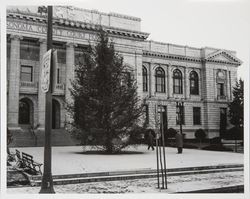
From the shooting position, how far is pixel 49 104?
824cm

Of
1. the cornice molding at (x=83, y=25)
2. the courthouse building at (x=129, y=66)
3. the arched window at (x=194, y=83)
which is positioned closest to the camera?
the courthouse building at (x=129, y=66)

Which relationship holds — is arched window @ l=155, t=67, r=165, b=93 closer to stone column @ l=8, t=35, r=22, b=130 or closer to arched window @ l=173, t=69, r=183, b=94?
arched window @ l=173, t=69, r=183, b=94

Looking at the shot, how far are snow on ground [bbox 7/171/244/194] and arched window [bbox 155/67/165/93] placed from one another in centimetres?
2571

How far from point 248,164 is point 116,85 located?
968 cm

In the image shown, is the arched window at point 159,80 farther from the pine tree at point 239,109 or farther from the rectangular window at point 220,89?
the pine tree at point 239,109

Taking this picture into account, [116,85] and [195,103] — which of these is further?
[195,103]

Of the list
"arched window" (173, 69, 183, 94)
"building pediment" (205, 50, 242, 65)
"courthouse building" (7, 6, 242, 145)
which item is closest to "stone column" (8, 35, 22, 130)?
"courthouse building" (7, 6, 242, 145)

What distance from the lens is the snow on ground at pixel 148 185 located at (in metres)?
9.27

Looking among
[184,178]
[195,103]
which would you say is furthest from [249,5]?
[195,103]

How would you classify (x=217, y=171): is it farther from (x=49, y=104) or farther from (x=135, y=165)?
(x=49, y=104)

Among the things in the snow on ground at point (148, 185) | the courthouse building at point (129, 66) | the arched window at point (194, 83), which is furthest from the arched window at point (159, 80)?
the snow on ground at point (148, 185)

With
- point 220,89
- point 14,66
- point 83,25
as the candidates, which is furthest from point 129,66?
point 220,89

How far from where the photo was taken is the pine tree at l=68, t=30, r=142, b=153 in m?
17.6

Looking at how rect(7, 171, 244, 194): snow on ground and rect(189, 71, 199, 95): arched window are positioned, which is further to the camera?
rect(189, 71, 199, 95): arched window
